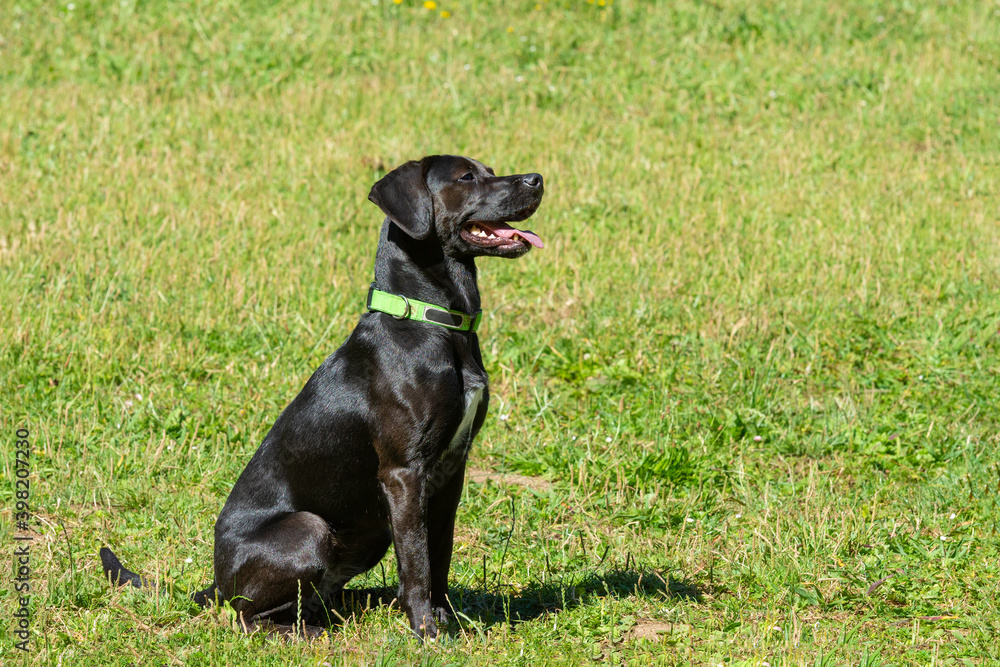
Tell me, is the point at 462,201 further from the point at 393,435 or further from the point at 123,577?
the point at 123,577

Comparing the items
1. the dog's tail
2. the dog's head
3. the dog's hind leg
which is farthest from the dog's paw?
the dog's head

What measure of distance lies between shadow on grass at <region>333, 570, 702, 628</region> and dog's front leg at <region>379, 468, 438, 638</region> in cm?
31

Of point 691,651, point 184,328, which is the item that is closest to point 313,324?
point 184,328

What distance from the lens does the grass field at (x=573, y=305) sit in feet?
14.1

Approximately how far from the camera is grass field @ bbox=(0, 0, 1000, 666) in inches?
169

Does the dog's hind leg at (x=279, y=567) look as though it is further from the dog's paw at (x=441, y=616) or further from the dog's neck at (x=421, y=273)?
the dog's neck at (x=421, y=273)

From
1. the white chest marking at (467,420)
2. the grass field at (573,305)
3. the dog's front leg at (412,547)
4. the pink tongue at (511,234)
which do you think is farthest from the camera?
the grass field at (573,305)

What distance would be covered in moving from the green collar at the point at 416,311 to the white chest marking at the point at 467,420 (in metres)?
0.27

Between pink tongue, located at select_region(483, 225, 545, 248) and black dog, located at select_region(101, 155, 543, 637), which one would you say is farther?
pink tongue, located at select_region(483, 225, 545, 248)

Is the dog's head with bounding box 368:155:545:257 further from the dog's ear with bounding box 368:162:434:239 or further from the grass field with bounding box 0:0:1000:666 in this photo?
the grass field with bounding box 0:0:1000:666

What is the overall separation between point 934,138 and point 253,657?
29.3ft

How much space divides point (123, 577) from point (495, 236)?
2108mm

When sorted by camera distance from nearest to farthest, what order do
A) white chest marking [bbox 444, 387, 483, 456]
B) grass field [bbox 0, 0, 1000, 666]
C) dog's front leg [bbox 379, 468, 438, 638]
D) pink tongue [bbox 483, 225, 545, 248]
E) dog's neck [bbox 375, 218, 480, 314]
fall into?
1. dog's front leg [bbox 379, 468, 438, 638]
2. white chest marking [bbox 444, 387, 483, 456]
3. dog's neck [bbox 375, 218, 480, 314]
4. pink tongue [bbox 483, 225, 545, 248]
5. grass field [bbox 0, 0, 1000, 666]

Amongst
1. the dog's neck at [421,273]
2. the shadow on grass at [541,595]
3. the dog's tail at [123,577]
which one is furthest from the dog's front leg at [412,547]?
the dog's tail at [123,577]
